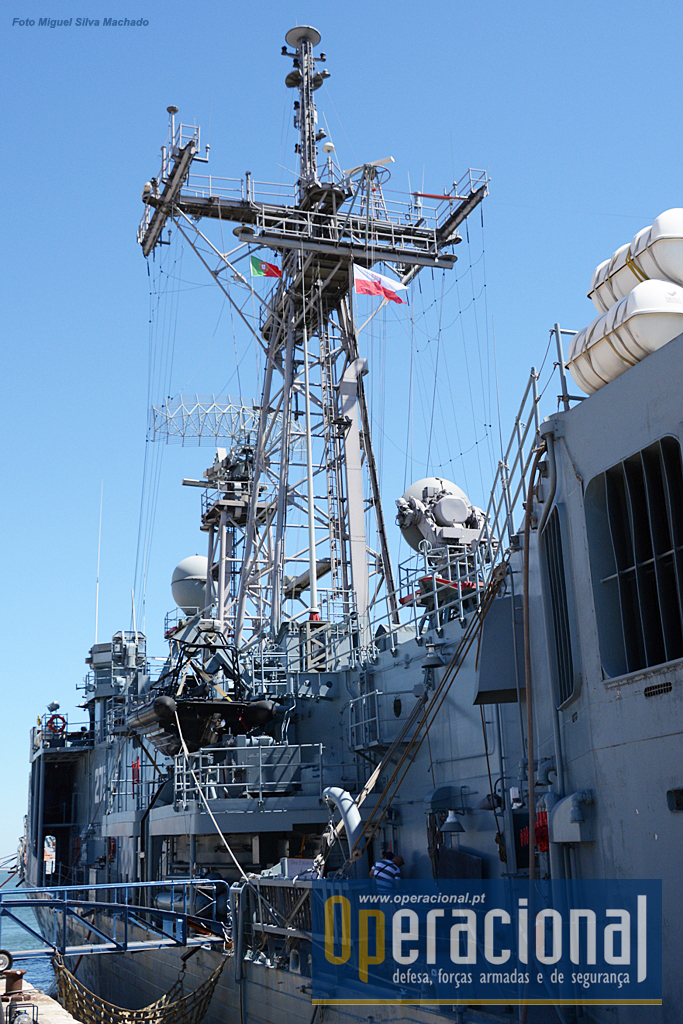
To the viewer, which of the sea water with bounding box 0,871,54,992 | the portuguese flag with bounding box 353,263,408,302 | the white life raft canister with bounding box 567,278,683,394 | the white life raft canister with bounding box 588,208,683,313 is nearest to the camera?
the white life raft canister with bounding box 567,278,683,394

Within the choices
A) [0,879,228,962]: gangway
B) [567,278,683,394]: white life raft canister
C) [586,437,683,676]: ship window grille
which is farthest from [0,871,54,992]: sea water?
[567,278,683,394]: white life raft canister

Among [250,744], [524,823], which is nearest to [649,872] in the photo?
[524,823]

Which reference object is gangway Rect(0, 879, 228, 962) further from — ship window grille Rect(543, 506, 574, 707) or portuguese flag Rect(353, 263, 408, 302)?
portuguese flag Rect(353, 263, 408, 302)

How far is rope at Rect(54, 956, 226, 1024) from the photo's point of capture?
453 inches

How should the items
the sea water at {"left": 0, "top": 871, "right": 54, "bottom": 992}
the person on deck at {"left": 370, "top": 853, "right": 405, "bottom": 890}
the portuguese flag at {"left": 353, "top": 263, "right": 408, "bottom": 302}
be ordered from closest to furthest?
the person on deck at {"left": 370, "top": 853, "right": 405, "bottom": 890} → the portuguese flag at {"left": 353, "top": 263, "right": 408, "bottom": 302} → the sea water at {"left": 0, "top": 871, "right": 54, "bottom": 992}

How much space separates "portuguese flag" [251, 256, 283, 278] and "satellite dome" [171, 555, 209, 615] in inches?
538

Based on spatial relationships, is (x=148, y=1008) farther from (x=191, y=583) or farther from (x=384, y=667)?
(x=191, y=583)

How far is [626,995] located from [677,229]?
20.5 ft

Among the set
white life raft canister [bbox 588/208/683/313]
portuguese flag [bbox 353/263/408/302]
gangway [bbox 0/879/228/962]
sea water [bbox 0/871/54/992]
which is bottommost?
sea water [bbox 0/871/54/992]

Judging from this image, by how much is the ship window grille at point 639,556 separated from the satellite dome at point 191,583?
27998 mm

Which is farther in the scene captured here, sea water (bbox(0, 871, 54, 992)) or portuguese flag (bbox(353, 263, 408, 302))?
sea water (bbox(0, 871, 54, 992))

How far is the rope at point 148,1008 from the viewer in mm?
11500

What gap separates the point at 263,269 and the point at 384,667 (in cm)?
1209

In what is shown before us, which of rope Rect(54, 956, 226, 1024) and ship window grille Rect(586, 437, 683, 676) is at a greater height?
ship window grille Rect(586, 437, 683, 676)
